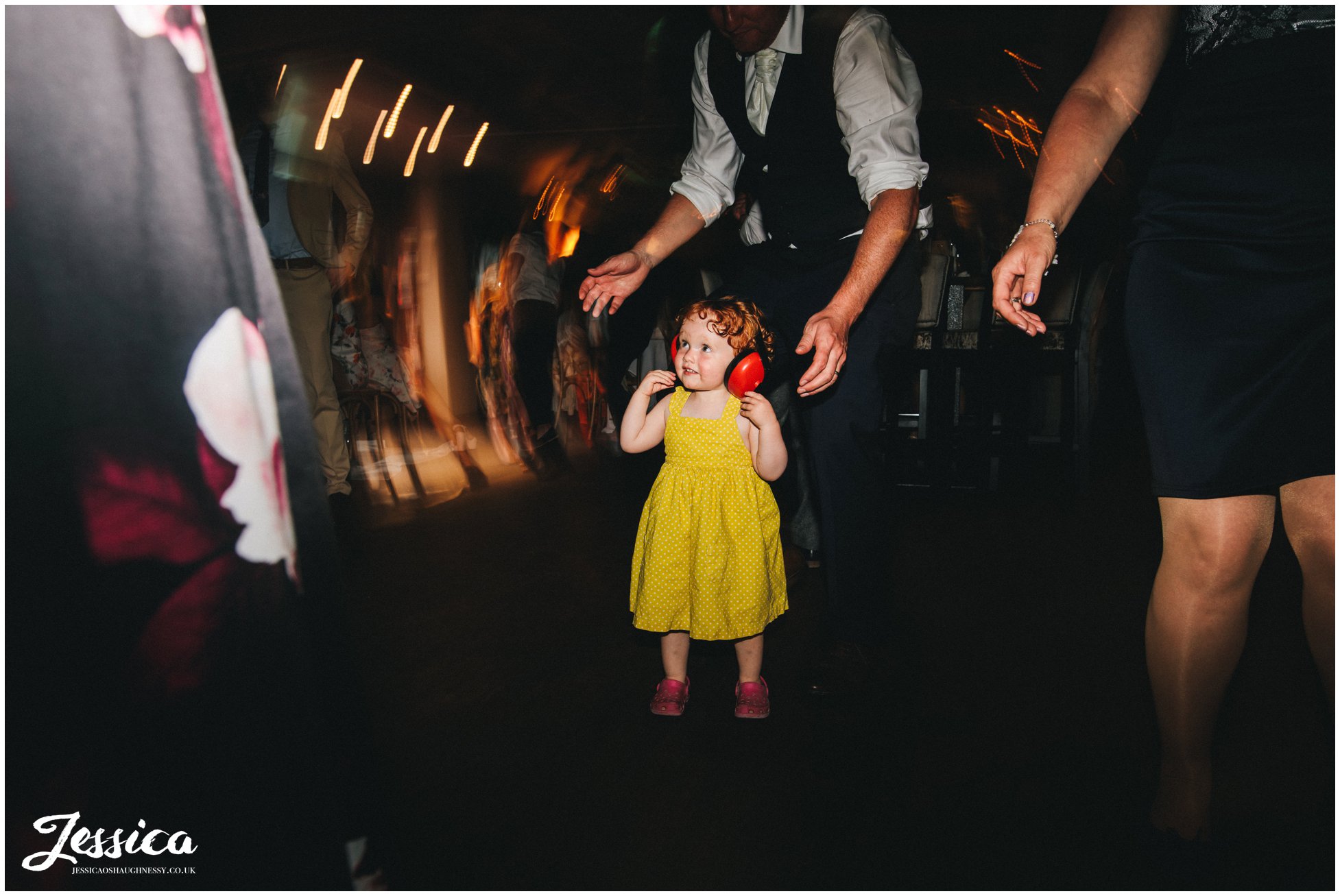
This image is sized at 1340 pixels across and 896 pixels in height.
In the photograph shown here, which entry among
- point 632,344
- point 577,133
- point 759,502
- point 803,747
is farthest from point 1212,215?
point 577,133

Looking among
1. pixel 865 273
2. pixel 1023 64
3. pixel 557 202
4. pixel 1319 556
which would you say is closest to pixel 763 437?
pixel 865 273

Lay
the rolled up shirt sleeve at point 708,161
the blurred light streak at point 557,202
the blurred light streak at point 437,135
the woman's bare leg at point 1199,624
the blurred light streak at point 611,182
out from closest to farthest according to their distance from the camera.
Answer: the woman's bare leg at point 1199,624, the rolled up shirt sleeve at point 708,161, the blurred light streak at point 557,202, the blurred light streak at point 611,182, the blurred light streak at point 437,135

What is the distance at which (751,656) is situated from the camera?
4.15 ft

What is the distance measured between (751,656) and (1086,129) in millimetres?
893

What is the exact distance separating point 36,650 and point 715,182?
4.53 feet

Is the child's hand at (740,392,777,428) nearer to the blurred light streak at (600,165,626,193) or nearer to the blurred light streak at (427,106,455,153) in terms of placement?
the blurred light streak at (600,165,626,193)

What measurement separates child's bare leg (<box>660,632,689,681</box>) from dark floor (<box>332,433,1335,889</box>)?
0.22 ft

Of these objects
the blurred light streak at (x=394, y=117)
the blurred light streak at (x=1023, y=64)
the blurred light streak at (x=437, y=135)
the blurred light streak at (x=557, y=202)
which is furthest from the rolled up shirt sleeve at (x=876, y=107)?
the blurred light streak at (x=437, y=135)

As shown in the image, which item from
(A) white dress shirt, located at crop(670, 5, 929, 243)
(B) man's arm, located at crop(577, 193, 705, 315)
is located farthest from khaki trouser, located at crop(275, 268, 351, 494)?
(A) white dress shirt, located at crop(670, 5, 929, 243)

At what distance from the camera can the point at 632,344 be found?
1945 millimetres

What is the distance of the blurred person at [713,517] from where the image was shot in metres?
1.24

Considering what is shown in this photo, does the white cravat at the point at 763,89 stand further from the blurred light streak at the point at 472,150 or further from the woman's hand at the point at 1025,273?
the blurred light streak at the point at 472,150

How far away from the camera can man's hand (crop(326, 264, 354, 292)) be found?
2.98 meters

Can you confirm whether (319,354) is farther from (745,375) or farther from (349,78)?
(349,78)
